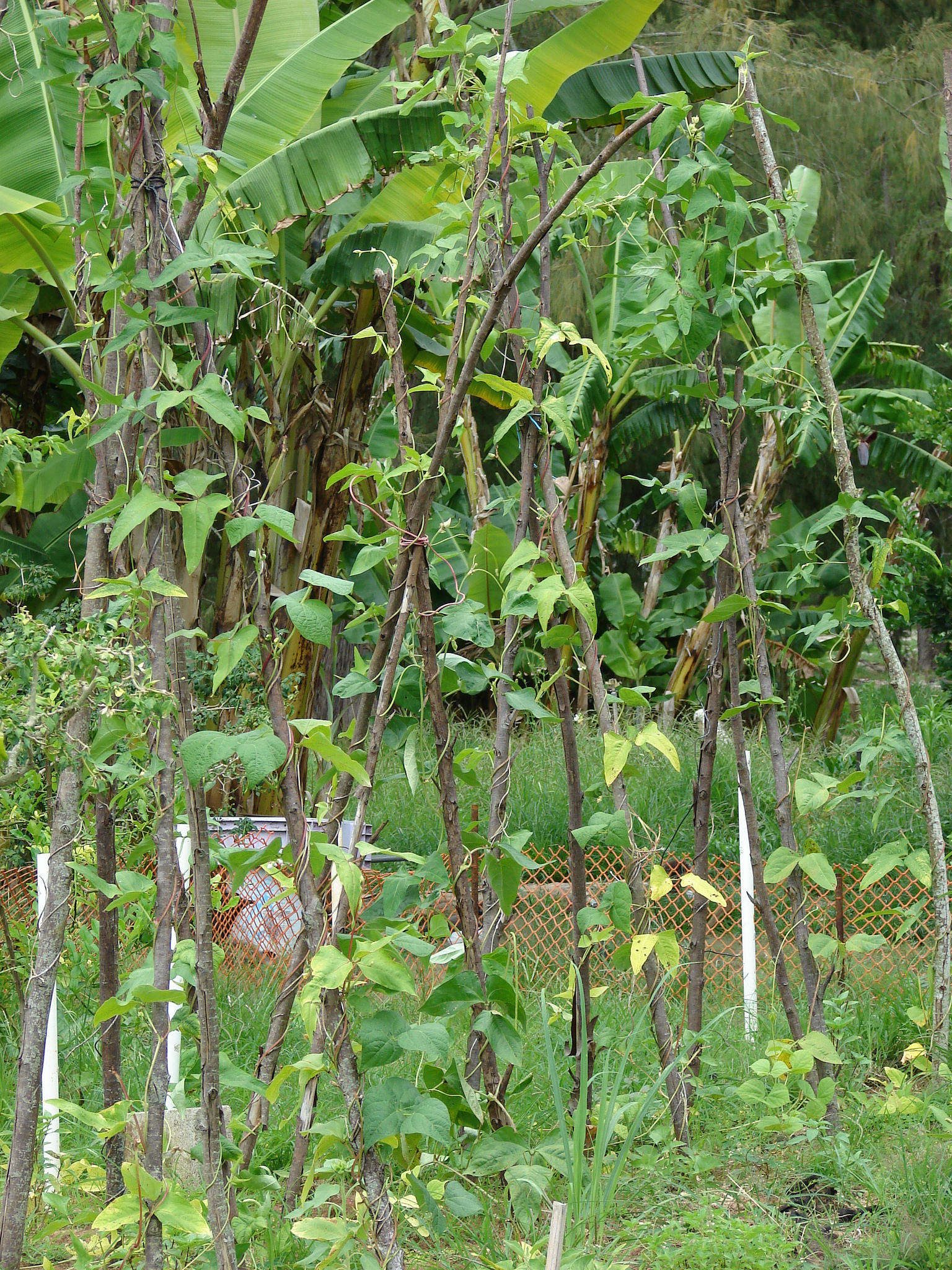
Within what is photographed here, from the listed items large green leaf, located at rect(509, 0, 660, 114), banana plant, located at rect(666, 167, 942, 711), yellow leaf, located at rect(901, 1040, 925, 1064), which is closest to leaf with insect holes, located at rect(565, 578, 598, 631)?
yellow leaf, located at rect(901, 1040, 925, 1064)

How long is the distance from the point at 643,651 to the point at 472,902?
20.3 feet

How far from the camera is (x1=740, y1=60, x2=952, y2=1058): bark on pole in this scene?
2.71 m

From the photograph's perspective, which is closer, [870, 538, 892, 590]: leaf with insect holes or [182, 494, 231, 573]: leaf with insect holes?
[182, 494, 231, 573]: leaf with insect holes

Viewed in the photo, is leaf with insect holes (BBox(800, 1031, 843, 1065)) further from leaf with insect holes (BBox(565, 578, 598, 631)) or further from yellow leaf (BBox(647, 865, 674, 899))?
leaf with insect holes (BBox(565, 578, 598, 631))

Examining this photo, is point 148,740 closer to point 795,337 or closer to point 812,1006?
point 812,1006

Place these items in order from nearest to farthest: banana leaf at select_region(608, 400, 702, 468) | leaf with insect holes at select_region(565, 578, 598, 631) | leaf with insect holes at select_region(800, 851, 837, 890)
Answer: leaf with insect holes at select_region(565, 578, 598, 631), leaf with insect holes at select_region(800, 851, 837, 890), banana leaf at select_region(608, 400, 702, 468)

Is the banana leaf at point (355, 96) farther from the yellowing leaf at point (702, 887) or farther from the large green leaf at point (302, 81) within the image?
the yellowing leaf at point (702, 887)

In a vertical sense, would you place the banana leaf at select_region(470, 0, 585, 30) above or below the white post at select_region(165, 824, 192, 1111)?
above

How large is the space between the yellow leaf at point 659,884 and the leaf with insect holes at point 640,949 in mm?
82

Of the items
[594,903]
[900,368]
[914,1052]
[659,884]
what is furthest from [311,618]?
[900,368]

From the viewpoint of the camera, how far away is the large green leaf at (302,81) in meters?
4.76

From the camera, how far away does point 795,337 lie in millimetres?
6316

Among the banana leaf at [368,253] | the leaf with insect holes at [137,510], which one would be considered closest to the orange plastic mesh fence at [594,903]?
the leaf with insect holes at [137,510]

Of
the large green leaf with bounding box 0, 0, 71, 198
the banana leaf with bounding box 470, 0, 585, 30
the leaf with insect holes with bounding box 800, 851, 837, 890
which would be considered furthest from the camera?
the banana leaf with bounding box 470, 0, 585, 30
